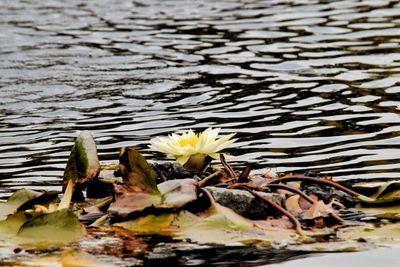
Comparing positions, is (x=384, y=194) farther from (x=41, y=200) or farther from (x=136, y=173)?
(x=41, y=200)

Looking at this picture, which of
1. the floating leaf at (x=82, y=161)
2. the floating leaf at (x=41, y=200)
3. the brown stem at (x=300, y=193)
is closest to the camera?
the brown stem at (x=300, y=193)

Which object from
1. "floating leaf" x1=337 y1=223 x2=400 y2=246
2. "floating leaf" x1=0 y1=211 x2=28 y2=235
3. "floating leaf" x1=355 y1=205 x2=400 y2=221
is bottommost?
"floating leaf" x1=355 y1=205 x2=400 y2=221

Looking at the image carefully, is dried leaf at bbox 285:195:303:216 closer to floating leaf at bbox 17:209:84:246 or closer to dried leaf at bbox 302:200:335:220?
dried leaf at bbox 302:200:335:220

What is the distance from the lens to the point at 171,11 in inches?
535

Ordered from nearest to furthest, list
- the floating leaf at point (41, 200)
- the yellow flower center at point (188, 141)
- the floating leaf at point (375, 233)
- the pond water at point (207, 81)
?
the floating leaf at point (375, 233) → the floating leaf at point (41, 200) → the yellow flower center at point (188, 141) → the pond water at point (207, 81)

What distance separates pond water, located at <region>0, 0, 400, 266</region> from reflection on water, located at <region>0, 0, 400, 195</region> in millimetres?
18

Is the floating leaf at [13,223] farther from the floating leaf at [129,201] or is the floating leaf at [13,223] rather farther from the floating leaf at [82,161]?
the floating leaf at [82,161]

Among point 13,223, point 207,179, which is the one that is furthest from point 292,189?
point 13,223

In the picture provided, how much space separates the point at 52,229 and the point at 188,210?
0.58 metres

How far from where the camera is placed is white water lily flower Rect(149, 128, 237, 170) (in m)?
5.13

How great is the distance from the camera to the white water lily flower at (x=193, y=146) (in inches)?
202

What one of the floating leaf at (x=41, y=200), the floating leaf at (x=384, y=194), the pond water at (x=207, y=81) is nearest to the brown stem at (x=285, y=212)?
the floating leaf at (x=384, y=194)

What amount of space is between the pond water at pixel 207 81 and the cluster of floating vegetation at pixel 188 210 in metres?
0.82

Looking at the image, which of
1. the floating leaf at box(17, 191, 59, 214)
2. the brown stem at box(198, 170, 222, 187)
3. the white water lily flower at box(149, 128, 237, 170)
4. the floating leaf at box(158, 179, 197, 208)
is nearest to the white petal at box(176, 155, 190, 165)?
the white water lily flower at box(149, 128, 237, 170)
